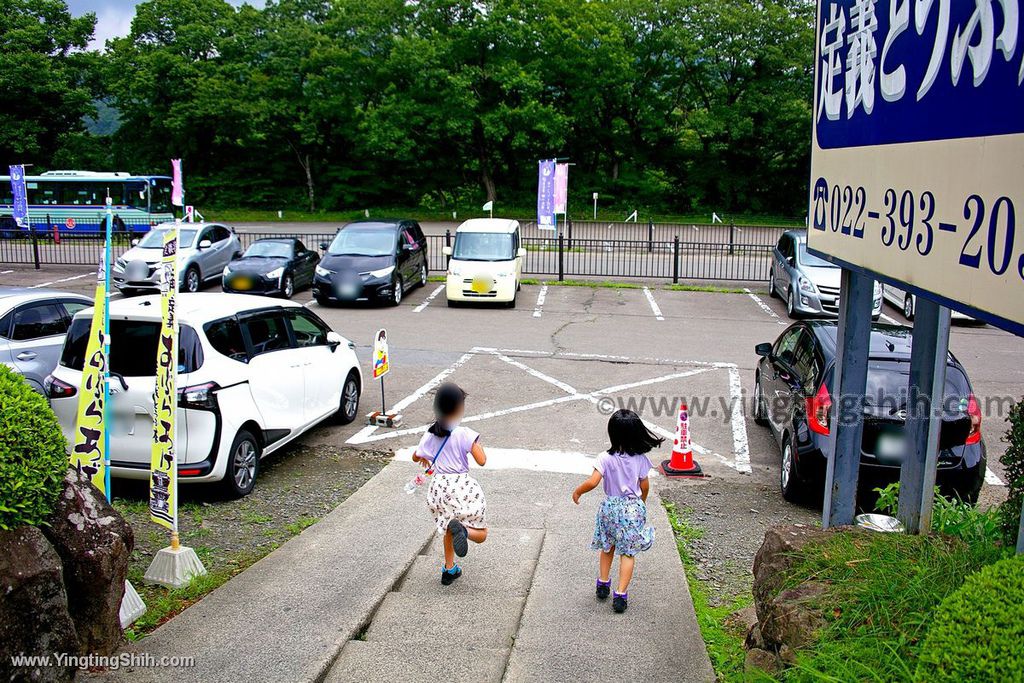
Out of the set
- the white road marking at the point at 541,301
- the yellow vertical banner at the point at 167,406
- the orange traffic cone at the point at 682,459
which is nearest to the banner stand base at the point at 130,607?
the yellow vertical banner at the point at 167,406

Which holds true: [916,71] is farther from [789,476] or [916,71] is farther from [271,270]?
[271,270]

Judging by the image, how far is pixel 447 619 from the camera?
17.7ft

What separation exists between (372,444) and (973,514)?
21.7ft

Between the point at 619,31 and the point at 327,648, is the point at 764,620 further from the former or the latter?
the point at 619,31

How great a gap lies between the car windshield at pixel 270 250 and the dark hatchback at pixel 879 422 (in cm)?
1490

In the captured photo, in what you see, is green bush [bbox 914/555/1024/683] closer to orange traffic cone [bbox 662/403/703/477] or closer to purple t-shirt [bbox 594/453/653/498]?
purple t-shirt [bbox 594/453/653/498]

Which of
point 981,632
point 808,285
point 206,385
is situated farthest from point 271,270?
point 981,632

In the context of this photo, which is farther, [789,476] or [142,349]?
[789,476]

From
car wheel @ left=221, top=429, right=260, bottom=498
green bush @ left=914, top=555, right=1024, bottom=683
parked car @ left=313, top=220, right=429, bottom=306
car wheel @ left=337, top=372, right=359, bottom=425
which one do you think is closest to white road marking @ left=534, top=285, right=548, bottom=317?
parked car @ left=313, top=220, right=429, bottom=306

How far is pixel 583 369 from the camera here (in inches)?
544

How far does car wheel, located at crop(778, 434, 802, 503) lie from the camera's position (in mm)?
8059

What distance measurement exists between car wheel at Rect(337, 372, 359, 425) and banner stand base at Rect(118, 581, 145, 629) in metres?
5.10

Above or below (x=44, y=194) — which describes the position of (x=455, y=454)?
below

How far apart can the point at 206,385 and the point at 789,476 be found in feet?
18.1
